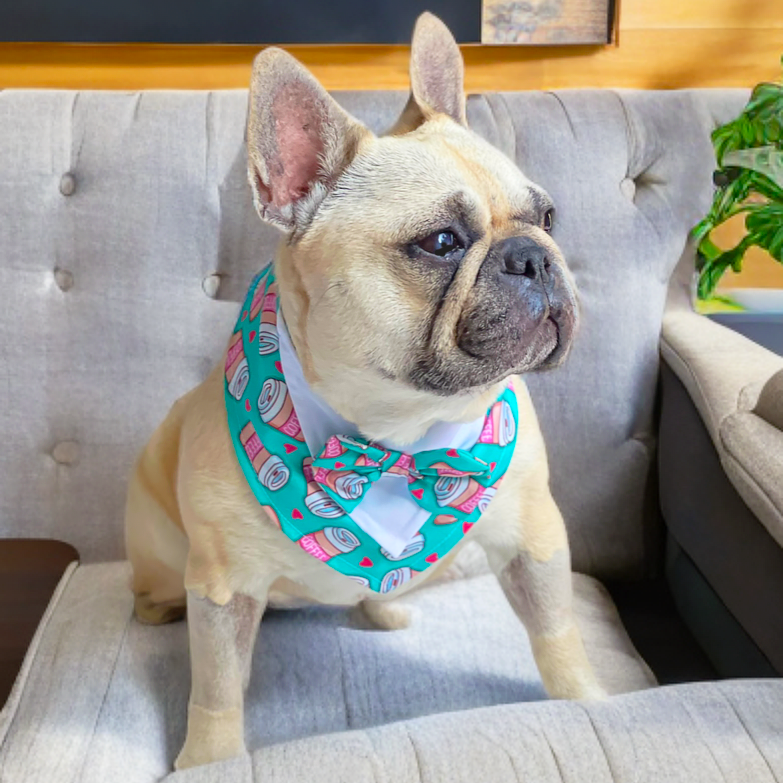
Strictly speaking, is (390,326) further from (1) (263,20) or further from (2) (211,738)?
(1) (263,20)

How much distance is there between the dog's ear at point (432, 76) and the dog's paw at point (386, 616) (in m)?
0.57

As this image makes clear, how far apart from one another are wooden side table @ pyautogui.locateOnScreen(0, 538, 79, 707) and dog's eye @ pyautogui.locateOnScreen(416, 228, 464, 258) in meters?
0.85

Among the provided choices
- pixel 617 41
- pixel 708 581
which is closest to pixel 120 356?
pixel 708 581

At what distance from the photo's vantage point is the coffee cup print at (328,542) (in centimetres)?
85

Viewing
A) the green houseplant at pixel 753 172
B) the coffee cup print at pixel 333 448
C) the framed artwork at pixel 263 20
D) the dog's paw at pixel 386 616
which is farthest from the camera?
the framed artwork at pixel 263 20

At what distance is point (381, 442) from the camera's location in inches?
33.1

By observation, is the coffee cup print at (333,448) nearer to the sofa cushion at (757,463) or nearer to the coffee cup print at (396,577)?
the coffee cup print at (396,577)

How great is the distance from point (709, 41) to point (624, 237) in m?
0.52

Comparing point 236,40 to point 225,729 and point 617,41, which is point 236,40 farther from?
point 225,729

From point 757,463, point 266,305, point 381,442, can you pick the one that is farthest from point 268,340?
point 757,463

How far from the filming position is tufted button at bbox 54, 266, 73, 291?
4.21 ft

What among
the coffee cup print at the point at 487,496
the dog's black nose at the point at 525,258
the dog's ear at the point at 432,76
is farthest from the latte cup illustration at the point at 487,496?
the dog's ear at the point at 432,76

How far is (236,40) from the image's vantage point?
1485 millimetres

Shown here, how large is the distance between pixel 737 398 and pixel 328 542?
22.0 inches
